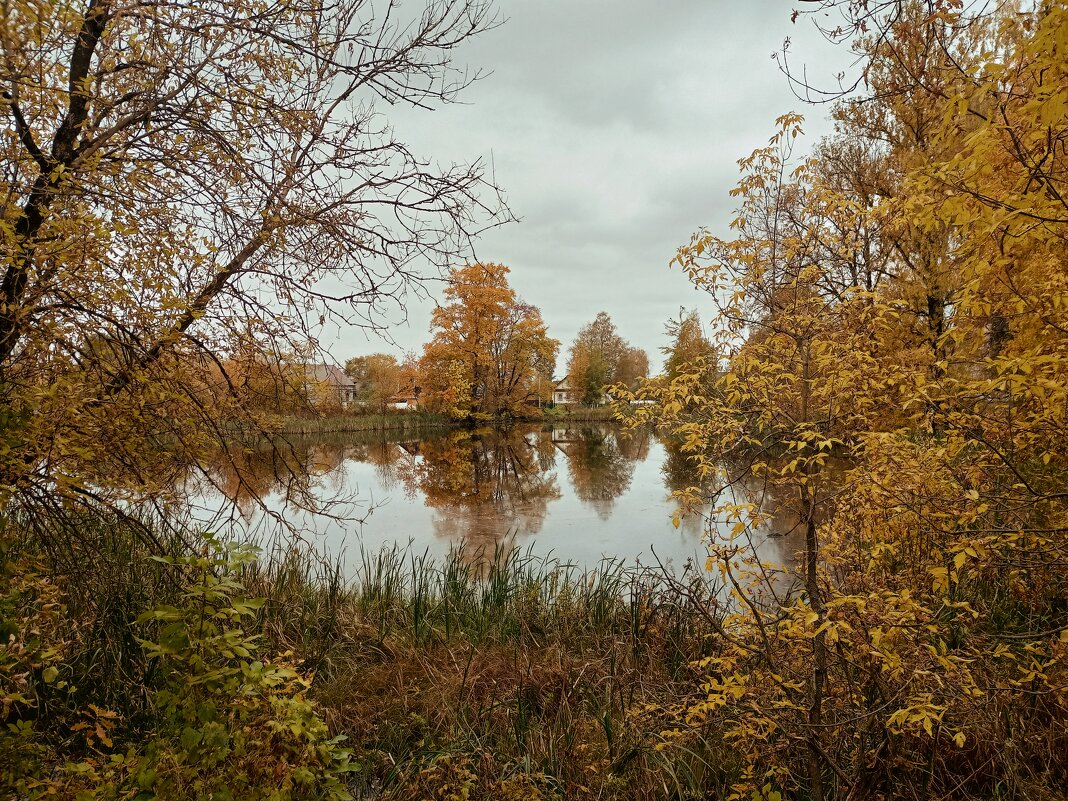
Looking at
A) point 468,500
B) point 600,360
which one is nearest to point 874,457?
point 468,500

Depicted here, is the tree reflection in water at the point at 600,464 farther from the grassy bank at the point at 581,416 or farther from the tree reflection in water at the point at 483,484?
the grassy bank at the point at 581,416

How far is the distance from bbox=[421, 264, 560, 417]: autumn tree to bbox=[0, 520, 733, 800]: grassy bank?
71.1 feet

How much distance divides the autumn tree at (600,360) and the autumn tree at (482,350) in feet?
36.4

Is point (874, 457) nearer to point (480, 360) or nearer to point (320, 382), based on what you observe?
point (320, 382)

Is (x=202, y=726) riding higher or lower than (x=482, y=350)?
lower

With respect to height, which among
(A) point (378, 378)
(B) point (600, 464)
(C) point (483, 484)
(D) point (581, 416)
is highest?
(A) point (378, 378)

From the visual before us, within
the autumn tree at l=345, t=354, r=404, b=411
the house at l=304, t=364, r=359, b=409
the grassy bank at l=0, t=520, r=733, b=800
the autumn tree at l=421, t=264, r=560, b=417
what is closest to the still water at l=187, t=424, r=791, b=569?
the house at l=304, t=364, r=359, b=409

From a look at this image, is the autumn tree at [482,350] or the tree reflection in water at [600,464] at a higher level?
the autumn tree at [482,350]

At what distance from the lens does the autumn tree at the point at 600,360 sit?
45.4 meters

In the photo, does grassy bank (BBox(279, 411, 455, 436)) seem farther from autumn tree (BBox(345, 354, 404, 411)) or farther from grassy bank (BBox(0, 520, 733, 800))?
grassy bank (BBox(0, 520, 733, 800))

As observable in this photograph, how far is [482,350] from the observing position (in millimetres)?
29297

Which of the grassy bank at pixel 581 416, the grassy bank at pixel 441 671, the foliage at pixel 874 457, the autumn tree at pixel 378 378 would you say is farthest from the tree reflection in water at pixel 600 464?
the autumn tree at pixel 378 378

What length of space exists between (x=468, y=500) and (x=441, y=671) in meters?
7.56

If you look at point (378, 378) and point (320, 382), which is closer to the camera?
point (320, 382)
